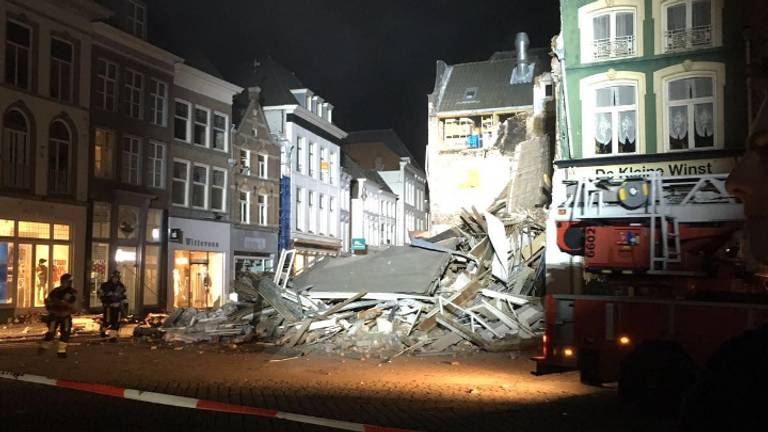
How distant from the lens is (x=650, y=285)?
35.8 feet

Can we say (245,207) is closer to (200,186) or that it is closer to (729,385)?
(200,186)

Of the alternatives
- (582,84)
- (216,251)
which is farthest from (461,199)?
(582,84)

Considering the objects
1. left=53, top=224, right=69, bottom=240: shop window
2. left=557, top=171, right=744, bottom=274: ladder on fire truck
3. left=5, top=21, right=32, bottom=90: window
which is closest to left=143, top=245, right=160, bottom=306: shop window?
left=53, top=224, right=69, bottom=240: shop window

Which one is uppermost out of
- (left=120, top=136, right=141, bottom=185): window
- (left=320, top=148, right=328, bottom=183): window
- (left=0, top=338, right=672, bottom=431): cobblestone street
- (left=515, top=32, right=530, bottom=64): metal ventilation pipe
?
(left=515, top=32, right=530, bottom=64): metal ventilation pipe

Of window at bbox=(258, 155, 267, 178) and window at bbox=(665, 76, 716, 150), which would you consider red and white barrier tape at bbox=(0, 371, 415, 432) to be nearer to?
window at bbox=(665, 76, 716, 150)

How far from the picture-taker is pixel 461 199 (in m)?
41.1

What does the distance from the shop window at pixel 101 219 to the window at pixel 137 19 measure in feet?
24.0

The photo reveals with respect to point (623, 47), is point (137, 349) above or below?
below

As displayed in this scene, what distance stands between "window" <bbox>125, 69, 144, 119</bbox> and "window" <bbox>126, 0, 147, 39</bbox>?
1.71m

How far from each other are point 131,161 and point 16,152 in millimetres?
5492

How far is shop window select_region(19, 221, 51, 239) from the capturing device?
2391 centimetres

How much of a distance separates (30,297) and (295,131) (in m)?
20.3

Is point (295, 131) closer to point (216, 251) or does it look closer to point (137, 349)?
point (216, 251)

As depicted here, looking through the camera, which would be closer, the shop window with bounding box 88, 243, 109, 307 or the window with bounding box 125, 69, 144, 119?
the shop window with bounding box 88, 243, 109, 307
